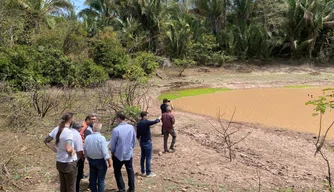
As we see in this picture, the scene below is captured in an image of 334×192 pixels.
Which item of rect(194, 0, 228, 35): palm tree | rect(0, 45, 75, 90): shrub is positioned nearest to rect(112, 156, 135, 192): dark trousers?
rect(0, 45, 75, 90): shrub

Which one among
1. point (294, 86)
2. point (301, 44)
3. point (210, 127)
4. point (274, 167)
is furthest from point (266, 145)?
point (301, 44)

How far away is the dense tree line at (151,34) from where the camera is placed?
17747 mm

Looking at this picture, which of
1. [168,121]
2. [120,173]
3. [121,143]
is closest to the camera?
[121,143]

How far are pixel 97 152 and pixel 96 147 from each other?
0.30ft

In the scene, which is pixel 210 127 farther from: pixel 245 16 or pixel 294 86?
pixel 245 16

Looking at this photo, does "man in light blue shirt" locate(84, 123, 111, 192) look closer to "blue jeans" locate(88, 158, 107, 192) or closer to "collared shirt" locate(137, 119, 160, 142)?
"blue jeans" locate(88, 158, 107, 192)

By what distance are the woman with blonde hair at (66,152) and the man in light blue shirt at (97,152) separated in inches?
10.3

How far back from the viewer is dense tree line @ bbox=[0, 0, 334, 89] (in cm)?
1775

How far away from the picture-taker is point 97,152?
4.88m

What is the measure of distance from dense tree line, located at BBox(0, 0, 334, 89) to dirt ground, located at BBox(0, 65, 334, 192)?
940 centimetres

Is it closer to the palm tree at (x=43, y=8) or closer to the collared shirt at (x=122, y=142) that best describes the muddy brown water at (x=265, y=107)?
the collared shirt at (x=122, y=142)

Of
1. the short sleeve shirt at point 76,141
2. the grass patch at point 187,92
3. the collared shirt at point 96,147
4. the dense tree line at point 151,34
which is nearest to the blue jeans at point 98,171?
the collared shirt at point 96,147

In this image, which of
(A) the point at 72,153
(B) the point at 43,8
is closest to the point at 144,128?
(A) the point at 72,153

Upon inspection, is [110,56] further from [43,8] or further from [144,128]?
[144,128]
